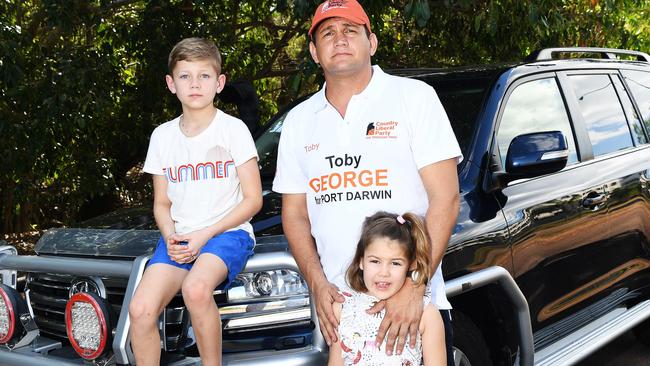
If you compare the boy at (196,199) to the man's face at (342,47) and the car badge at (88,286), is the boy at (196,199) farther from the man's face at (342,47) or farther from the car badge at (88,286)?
the man's face at (342,47)

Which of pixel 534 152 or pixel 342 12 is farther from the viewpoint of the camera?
pixel 534 152

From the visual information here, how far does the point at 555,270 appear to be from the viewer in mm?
4352

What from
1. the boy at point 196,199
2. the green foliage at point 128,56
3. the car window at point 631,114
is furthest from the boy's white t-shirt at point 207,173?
the green foliage at point 128,56

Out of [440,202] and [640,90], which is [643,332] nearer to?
[640,90]

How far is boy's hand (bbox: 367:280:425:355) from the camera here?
2836mm

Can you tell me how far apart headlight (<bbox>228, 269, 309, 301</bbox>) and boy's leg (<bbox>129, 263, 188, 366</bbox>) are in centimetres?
27

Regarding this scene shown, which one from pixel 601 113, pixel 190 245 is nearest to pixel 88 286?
pixel 190 245

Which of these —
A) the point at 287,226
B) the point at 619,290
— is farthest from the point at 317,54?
the point at 619,290

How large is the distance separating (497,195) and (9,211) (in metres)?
7.92

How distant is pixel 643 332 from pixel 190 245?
3810 millimetres

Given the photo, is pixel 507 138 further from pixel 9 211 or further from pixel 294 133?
pixel 9 211

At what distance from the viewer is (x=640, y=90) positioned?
590 centimetres

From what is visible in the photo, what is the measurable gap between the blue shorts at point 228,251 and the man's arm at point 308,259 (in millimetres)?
187

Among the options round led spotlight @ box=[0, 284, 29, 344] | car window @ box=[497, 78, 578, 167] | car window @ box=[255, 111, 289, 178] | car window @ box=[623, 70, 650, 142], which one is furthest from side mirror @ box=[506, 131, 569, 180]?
round led spotlight @ box=[0, 284, 29, 344]
